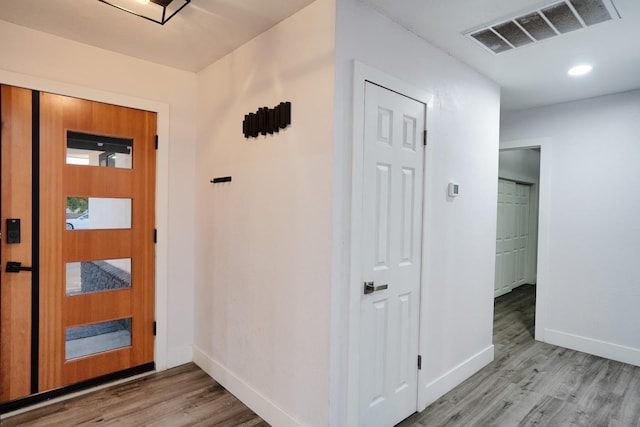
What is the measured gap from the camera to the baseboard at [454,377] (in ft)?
8.17

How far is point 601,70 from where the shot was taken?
285 centimetres

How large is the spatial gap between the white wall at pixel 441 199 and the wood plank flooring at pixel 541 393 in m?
0.17

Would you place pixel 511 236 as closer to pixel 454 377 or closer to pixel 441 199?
pixel 454 377

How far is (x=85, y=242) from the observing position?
103 inches

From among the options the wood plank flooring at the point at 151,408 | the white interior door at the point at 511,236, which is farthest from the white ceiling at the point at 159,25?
the white interior door at the point at 511,236

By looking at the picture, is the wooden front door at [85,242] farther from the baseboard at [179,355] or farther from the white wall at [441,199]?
the white wall at [441,199]

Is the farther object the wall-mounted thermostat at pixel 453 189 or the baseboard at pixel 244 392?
the wall-mounted thermostat at pixel 453 189

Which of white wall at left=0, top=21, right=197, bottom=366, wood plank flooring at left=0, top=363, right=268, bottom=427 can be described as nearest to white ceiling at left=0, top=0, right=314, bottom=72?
white wall at left=0, top=21, right=197, bottom=366

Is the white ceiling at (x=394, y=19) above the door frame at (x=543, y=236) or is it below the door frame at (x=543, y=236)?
above

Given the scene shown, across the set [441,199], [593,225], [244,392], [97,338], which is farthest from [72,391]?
[593,225]

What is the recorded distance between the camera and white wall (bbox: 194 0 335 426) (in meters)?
1.92

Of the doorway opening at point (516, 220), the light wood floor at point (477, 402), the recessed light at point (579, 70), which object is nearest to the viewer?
the light wood floor at point (477, 402)

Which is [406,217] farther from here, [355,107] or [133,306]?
[133,306]

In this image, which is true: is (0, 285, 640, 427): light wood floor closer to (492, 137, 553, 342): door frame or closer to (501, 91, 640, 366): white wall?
(501, 91, 640, 366): white wall
